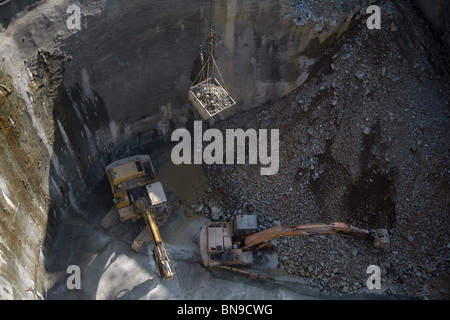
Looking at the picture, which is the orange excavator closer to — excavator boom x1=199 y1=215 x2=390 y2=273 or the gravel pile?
excavator boom x1=199 y1=215 x2=390 y2=273

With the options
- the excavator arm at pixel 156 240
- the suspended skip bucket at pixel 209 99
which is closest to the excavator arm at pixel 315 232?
the excavator arm at pixel 156 240

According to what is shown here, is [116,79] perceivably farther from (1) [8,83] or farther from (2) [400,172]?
(2) [400,172]

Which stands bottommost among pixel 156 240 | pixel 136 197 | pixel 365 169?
pixel 365 169

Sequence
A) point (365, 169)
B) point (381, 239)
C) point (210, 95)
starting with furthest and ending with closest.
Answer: point (210, 95)
point (365, 169)
point (381, 239)

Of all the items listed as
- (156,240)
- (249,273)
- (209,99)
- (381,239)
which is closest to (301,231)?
(249,273)

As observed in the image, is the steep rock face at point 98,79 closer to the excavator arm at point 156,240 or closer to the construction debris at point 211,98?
the construction debris at point 211,98

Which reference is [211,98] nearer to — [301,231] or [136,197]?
[136,197]

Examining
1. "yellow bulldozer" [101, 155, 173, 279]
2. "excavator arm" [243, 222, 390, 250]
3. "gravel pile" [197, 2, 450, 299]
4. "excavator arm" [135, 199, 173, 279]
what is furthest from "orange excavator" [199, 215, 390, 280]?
"yellow bulldozer" [101, 155, 173, 279]

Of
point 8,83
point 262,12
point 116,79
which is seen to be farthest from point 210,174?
point 8,83
